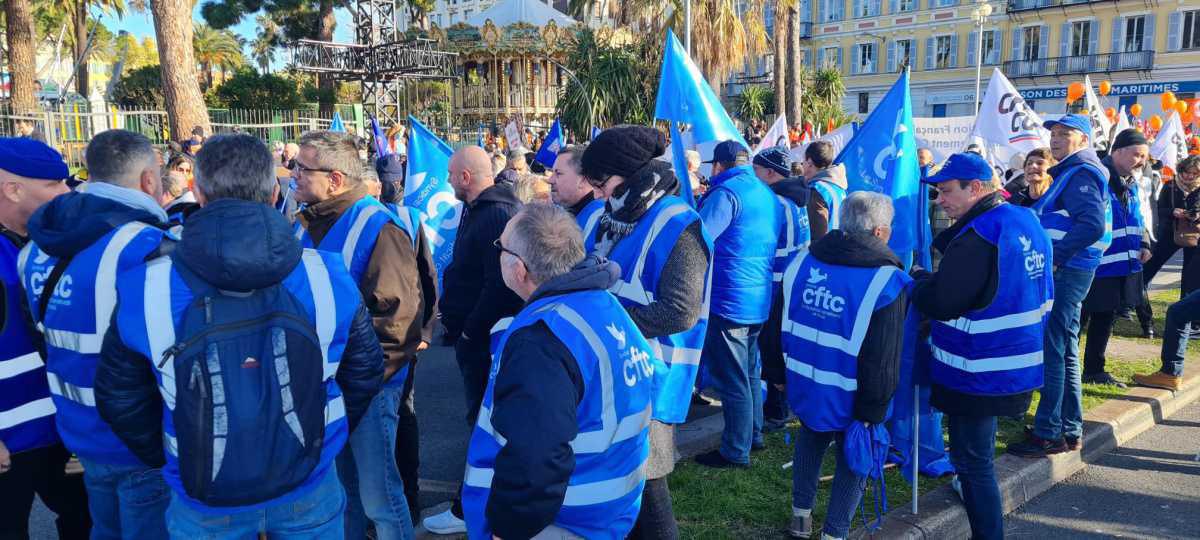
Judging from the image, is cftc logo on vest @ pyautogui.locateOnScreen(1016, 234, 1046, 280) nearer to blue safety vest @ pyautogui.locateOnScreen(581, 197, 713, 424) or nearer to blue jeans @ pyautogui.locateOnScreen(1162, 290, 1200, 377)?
blue safety vest @ pyautogui.locateOnScreen(581, 197, 713, 424)

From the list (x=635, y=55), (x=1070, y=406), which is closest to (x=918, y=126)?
(x=1070, y=406)

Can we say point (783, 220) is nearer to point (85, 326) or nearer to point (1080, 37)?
point (85, 326)

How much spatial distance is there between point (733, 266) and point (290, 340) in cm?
281

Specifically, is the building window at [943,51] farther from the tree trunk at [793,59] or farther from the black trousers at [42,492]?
the black trousers at [42,492]

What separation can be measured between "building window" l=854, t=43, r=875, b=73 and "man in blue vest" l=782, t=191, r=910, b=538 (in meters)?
48.1

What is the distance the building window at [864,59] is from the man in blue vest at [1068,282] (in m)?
46.0

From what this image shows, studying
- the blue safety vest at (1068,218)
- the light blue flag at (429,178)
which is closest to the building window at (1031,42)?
the blue safety vest at (1068,218)

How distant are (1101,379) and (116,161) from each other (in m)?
6.49

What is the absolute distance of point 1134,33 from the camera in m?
39.0

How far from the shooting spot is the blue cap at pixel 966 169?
3500 millimetres

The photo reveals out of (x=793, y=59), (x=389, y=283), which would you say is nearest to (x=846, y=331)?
(x=389, y=283)

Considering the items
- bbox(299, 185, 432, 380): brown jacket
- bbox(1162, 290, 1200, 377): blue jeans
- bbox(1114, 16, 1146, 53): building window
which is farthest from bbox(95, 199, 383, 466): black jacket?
bbox(1114, 16, 1146, 53): building window

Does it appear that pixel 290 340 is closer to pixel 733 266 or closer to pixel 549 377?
pixel 549 377

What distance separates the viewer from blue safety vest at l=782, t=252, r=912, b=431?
3.25 metres
